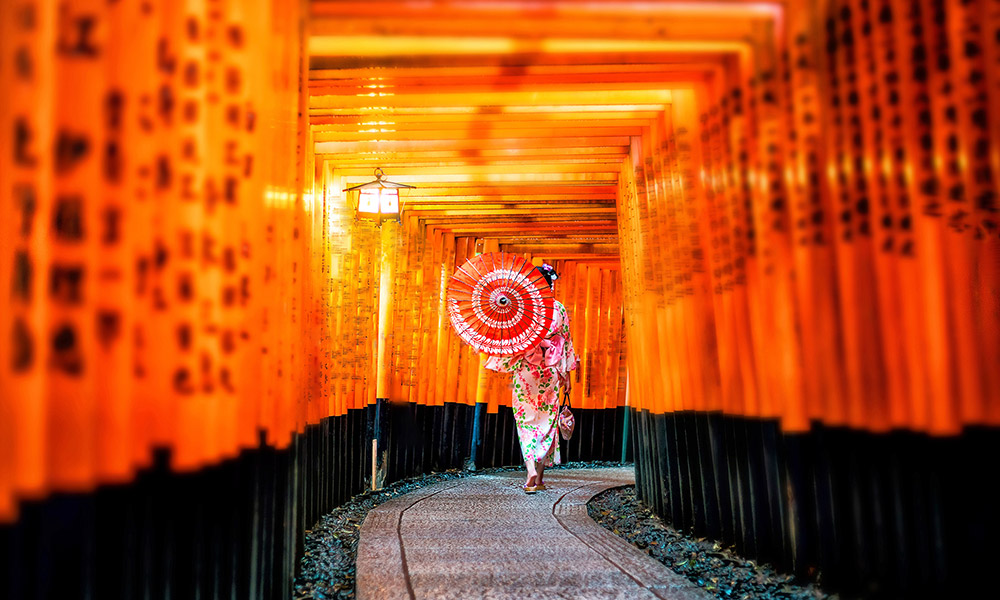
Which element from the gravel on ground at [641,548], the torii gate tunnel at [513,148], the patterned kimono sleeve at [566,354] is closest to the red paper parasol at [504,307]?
the patterned kimono sleeve at [566,354]

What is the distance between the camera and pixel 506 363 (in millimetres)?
8656

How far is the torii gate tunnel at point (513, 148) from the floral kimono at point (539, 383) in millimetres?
2176

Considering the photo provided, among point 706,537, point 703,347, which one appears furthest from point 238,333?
point 706,537

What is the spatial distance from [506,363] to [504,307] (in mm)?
676

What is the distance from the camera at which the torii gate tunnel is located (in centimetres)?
177

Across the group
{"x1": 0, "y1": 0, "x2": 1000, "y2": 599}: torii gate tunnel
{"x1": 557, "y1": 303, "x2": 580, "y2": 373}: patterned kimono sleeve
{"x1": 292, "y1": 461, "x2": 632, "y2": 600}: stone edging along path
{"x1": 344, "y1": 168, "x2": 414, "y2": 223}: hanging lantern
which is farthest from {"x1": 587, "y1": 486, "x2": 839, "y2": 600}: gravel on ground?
{"x1": 344, "y1": 168, "x2": 414, "y2": 223}: hanging lantern

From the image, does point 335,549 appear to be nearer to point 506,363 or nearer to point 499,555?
point 499,555

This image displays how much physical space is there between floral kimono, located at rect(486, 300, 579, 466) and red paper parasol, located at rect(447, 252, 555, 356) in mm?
225

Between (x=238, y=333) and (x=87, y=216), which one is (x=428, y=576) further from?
(x=87, y=216)

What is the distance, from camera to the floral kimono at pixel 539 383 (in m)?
8.55

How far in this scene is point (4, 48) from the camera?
1573mm

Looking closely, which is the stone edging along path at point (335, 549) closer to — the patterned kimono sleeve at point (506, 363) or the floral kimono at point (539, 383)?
the floral kimono at point (539, 383)

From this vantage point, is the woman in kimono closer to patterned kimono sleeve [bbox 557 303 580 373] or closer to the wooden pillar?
patterned kimono sleeve [bbox 557 303 580 373]

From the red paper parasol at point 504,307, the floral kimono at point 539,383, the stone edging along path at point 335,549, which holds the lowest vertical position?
the stone edging along path at point 335,549
